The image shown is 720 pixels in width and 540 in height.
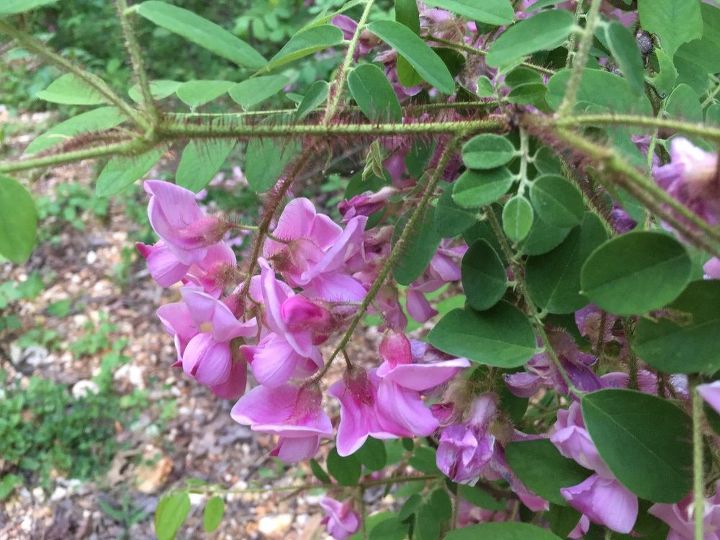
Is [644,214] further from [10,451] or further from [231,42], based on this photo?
[10,451]

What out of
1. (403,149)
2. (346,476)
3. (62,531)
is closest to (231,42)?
(403,149)

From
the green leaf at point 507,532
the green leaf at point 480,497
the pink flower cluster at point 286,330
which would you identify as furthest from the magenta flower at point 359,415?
the green leaf at point 480,497

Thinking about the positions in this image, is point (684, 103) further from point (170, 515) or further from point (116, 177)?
point (170, 515)

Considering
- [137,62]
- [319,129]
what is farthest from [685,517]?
[137,62]

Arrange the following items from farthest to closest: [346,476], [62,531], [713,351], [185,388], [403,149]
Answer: [185,388] < [62,531] < [346,476] < [403,149] < [713,351]

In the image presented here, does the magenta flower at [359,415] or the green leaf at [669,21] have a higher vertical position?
the green leaf at [669,21]

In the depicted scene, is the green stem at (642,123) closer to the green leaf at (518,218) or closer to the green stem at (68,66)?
the green leaf at (518,218)
